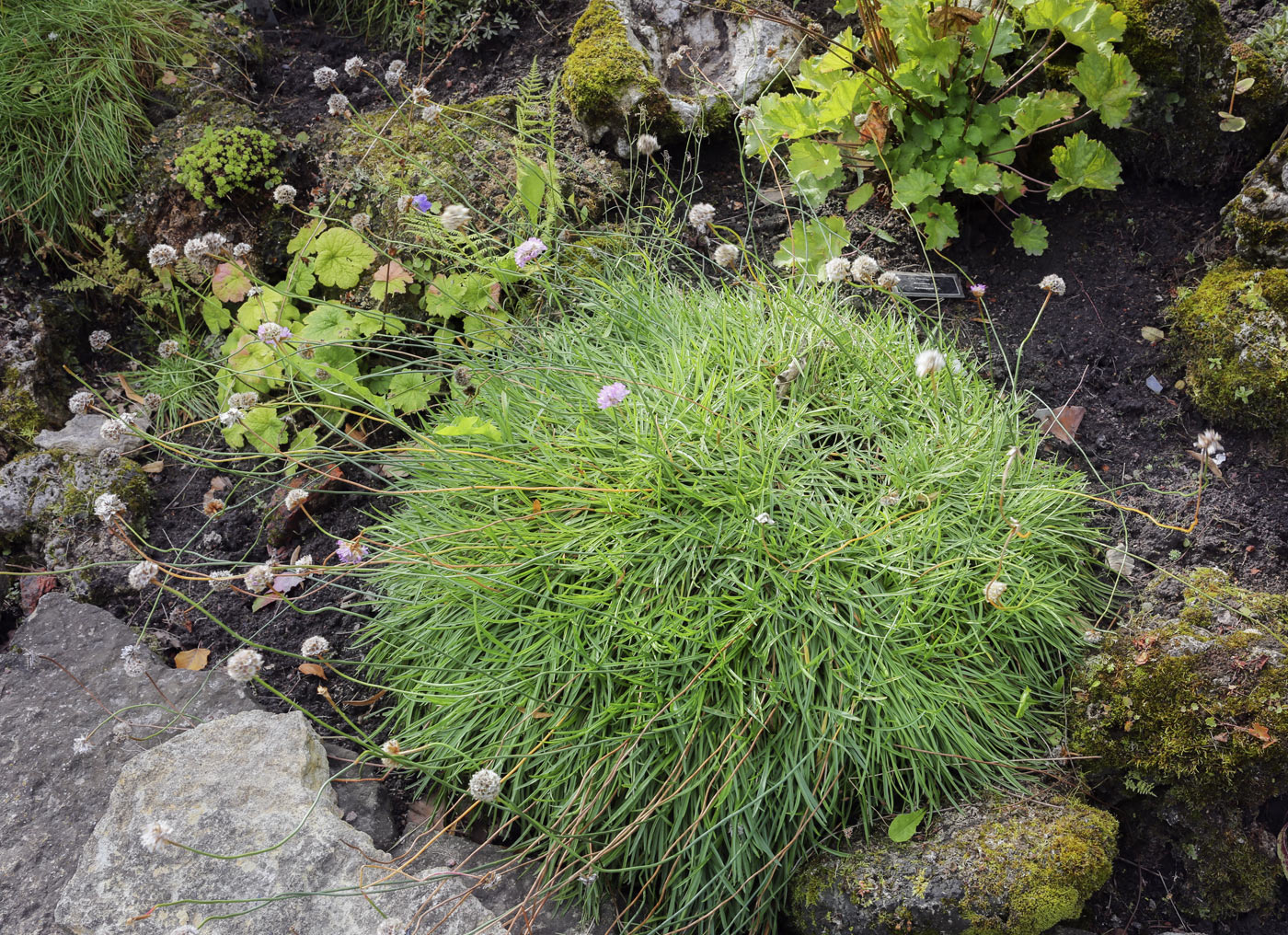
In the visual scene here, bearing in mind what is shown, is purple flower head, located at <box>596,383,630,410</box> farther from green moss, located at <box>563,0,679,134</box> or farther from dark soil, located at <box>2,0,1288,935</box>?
green moss, located at <box>563,0,679,134</box>

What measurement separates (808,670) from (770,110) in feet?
7.71

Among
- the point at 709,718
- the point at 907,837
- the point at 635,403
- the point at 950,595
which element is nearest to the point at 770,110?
the point at 635,403

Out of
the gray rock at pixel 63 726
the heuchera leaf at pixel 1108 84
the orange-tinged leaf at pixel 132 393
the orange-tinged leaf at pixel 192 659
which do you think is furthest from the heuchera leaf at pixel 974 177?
the orange-tinged leaf at pixel 132 393

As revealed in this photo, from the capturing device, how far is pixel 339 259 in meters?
3.49

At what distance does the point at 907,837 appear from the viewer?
208 cm

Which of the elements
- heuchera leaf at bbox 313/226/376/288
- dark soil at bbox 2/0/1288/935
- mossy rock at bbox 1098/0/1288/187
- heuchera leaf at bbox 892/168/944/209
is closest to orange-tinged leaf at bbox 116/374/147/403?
dark soil at bbox 2/0/1288/935

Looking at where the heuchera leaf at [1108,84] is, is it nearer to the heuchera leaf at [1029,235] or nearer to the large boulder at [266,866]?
the heuchera leaf at [1029,235]

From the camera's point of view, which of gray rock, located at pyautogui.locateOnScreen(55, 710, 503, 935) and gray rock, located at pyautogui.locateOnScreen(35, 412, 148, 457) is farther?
gray rock, located at pyautogui.locateOnScreen(35, 412, 148, 457)

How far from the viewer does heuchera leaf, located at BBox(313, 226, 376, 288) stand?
11.4 ft

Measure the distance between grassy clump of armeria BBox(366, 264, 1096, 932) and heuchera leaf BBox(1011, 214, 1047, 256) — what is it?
950 millimetres

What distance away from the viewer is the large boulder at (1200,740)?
2.01 m

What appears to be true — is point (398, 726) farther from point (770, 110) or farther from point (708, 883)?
point (770, 110)

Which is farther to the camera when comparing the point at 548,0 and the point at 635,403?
the point at 548,0

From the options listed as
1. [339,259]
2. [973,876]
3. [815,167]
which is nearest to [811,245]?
[815,167]
